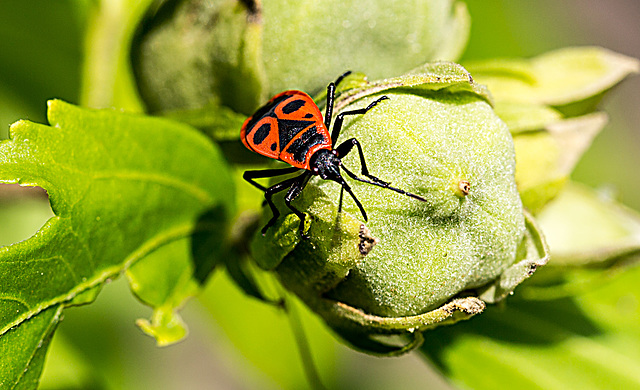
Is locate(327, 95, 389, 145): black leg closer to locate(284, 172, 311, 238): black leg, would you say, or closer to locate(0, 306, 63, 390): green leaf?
locate(284, 172, 311, 238): black leg

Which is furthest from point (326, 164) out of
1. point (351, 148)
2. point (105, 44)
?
point (105, 44)

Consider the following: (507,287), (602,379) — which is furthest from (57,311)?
(602,379)

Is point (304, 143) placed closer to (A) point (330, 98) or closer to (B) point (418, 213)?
(A) point (330, 98)

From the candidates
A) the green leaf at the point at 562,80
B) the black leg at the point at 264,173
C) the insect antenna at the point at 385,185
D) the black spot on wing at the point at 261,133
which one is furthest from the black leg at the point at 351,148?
the green leaf at the point at 562,80

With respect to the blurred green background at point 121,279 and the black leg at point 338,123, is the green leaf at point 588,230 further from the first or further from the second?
the black leg at point 338,123

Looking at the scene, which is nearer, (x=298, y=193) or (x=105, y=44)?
(x=298, y=193)

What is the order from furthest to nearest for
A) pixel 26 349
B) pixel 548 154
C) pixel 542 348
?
pixel 542 348 < pixel 548 154 < pixel 26 349

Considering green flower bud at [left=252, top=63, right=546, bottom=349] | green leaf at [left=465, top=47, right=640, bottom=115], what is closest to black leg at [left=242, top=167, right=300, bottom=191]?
green flower bud at [left=252, top=63, right=546, bottom=349]
